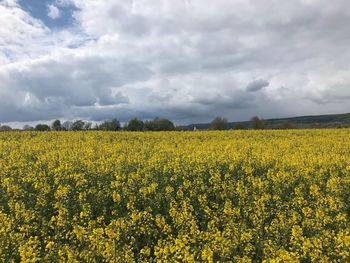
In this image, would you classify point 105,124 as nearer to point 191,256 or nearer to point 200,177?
point 200,177

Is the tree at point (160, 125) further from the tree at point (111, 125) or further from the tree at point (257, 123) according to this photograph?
the tree at point (257, 123)

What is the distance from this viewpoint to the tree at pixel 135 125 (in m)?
53.2

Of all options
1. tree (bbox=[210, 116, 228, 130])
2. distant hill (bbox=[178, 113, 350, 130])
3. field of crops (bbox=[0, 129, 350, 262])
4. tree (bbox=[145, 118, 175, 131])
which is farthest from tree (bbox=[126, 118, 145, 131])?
field of crops (bbox=[0, 129, 350, 262])

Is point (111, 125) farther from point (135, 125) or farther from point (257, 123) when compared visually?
point (257, 123)

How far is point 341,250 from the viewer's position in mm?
6250

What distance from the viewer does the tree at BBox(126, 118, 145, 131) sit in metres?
53.2

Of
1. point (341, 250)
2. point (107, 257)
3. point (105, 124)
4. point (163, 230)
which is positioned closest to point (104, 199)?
point (163, 230)

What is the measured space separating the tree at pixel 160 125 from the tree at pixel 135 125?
92 centimetres

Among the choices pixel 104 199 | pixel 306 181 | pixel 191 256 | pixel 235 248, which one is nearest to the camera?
pixel 191 256

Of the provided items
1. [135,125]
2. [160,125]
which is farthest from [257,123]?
[135,125]

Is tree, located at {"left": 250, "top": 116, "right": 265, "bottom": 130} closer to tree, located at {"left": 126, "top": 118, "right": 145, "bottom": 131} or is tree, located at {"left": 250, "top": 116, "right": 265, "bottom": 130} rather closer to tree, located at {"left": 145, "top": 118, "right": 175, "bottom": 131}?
tree, located at {"left": 145, "top": 118, "right": 175, "bottom": 131}

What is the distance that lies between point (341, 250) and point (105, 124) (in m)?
51.1

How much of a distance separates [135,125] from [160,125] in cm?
510

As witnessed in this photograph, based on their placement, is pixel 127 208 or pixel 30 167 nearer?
pixel 127 208
